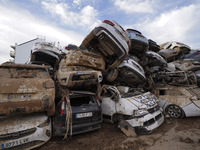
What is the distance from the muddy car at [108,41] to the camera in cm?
375

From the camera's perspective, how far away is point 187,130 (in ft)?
11.6

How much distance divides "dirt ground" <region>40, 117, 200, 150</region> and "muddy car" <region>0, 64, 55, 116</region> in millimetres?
948

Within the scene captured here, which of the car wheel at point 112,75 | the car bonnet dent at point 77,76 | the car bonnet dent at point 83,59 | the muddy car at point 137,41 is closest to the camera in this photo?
the car bonnet dent at point 77,76

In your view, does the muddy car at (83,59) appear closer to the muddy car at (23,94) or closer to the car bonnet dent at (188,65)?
the muddy car at (23,94)

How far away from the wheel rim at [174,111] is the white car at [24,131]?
179 inches

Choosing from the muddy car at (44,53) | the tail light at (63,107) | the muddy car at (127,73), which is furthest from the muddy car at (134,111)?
the muddy car at (44,53)

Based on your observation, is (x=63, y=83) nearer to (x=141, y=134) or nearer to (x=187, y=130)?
(x=141, y=134)

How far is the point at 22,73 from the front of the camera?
10.4ft

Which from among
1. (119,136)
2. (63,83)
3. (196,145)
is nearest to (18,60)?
(63,83)

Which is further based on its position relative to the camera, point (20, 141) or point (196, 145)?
point (196, 145)

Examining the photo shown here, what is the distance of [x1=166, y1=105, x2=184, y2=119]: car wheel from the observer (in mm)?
4350

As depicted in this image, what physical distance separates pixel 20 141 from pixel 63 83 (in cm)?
176

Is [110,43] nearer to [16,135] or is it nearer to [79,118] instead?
[79,118]

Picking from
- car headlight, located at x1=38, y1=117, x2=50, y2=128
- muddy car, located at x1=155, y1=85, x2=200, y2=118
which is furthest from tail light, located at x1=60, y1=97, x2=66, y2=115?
muddy car, located at x1=155, y1=85, x2=200, y2=118
